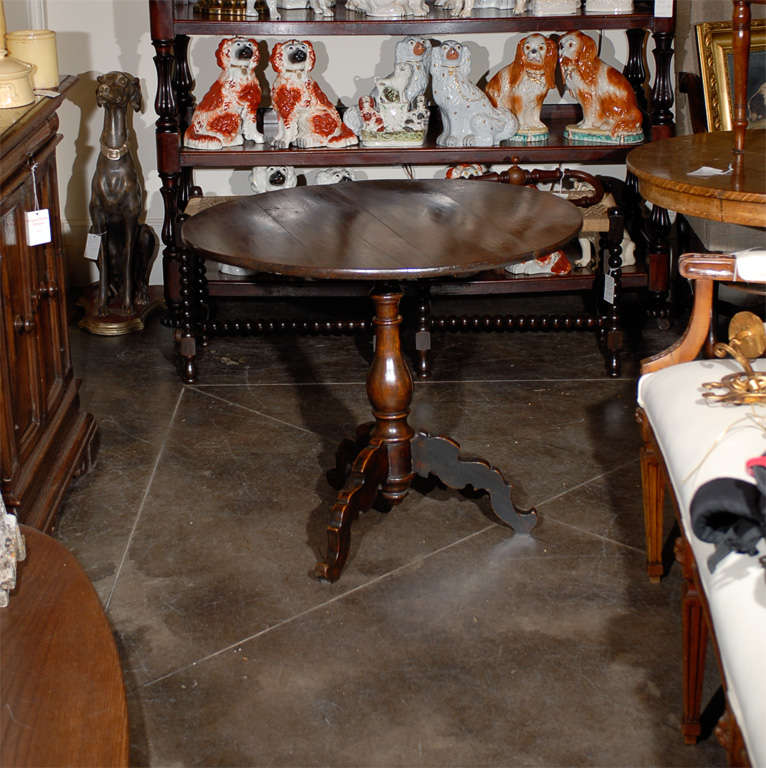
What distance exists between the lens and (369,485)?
9.48 feet

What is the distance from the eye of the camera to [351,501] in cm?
280

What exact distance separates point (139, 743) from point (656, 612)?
117 centimetres

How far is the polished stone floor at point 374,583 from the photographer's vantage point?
2242 mm

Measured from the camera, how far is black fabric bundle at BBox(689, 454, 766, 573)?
1.64 m

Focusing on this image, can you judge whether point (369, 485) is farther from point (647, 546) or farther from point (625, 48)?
point (625, 48)

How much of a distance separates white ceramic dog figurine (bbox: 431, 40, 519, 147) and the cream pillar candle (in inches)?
59.3

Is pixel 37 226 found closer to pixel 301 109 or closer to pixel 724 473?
pixel 301 109

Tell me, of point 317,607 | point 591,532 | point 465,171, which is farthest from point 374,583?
point 465,171

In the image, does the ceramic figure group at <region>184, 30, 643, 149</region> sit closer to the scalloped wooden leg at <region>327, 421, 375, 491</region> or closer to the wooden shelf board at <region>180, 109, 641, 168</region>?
the wooden shelf board at <region>180, 109, 641, 168</region>

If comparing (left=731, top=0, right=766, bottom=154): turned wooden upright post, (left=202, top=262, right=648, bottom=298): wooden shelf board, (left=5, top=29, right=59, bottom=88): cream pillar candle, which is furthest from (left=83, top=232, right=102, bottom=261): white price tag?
(left=731, top=0, right=766, bottom=154): turned wooden upright post

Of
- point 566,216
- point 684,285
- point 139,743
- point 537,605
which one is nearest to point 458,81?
point 684,285

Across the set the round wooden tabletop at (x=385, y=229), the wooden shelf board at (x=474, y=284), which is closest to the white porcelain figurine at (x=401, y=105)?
the wooden shelf board at (x=474, y=284)

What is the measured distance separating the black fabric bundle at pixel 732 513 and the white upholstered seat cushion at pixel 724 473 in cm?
9

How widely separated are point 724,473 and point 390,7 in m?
2.63
